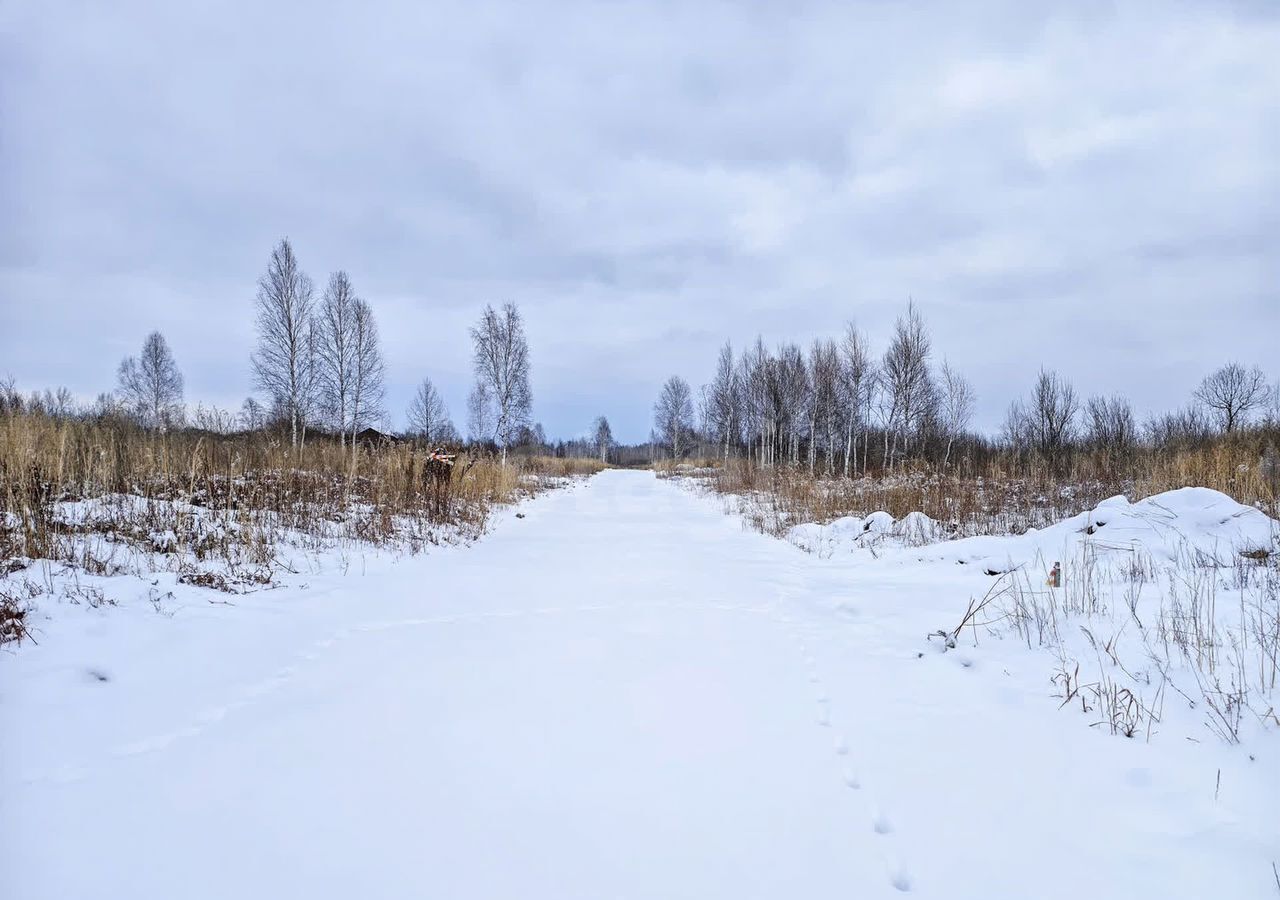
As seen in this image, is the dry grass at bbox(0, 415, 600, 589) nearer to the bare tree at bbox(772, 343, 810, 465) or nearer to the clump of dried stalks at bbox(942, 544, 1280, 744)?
the clump of dried stalks at bbox(942, 544, 1280, 744)

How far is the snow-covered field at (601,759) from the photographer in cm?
158

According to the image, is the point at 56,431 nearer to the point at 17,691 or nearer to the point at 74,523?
the point at 74,523

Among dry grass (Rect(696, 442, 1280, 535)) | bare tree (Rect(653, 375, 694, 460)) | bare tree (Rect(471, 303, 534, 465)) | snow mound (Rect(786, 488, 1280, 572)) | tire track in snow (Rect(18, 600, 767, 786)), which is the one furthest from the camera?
bare tree (Rect(653, 375, 694, 460))

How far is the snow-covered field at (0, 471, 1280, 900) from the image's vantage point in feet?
5.19

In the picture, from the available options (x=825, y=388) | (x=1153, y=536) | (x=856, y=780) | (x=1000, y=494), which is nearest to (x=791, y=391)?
(x=825, y=388)

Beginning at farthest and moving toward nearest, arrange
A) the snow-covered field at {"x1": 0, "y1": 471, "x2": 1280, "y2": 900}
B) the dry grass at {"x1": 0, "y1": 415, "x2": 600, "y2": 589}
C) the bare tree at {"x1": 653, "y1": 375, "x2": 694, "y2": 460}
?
the bare tree at {"x1": 653, "y1": 375, "x2": 694, "y2": 460}
the dry grass at {"x1": 0, "y1": 415, "x2": 600, "y2": 589}
the snow-covered field at {"x1": 0, "y1": 471, "x2": 1280, "y2": 900}

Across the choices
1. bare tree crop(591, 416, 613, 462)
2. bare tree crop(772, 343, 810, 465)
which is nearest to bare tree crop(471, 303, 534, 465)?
bare tree crop(772, 343, 810, 465)

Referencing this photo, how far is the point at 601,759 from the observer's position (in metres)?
2.17

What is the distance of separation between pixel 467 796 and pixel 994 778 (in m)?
2.05

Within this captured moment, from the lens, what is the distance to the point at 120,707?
241 cm

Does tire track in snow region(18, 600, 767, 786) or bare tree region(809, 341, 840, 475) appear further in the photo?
bare tree region(809, 341, 840, 475)

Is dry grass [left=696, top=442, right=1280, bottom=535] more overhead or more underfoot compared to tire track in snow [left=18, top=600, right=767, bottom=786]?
more overhead

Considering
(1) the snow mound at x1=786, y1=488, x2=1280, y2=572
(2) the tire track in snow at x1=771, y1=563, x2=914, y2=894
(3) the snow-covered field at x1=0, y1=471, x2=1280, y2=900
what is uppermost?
(1) the snow mound at x1=786, y1=488, x2=1280, y2=572

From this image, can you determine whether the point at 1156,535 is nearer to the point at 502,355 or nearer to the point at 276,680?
the point at 276,680
